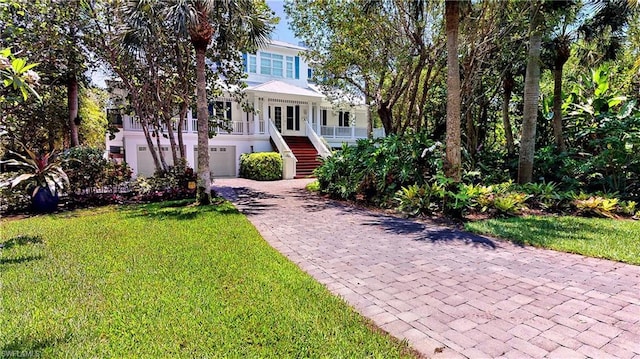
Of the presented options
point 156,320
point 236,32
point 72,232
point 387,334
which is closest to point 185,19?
point 236,32

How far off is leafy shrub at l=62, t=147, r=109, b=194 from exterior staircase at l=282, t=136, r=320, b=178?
10502mm

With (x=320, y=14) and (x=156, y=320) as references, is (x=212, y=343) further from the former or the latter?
(x=320, y=14)

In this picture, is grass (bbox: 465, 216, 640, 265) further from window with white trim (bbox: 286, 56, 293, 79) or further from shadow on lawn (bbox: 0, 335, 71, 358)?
window with white trim (bbox: 286, 56, 293, 79)

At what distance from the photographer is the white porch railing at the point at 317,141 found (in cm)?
2214

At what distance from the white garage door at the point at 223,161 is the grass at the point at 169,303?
604 inches

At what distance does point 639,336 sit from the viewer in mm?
3145

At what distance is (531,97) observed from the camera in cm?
1066

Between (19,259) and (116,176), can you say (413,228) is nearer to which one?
(19,259)

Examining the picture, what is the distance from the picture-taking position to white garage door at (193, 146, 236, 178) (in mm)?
21781

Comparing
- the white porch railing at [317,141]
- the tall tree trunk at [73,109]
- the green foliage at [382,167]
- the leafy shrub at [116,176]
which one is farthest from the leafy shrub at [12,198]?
the white porch railing at [317,141]

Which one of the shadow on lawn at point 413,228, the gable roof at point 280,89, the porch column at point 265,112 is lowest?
the shadow on lawn at point 413,228

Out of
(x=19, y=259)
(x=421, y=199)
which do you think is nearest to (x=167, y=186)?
(x=19, y=259)

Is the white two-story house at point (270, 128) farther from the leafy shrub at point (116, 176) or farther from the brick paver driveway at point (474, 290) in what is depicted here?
the brick paver driveway at point (474, 290)

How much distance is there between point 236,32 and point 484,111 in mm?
11991
